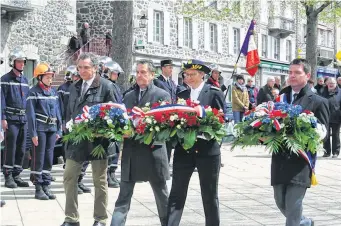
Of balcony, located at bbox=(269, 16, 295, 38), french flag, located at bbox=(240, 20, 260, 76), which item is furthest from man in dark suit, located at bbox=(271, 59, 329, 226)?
balcony, located at bbox=(269, 16, 295, 38)

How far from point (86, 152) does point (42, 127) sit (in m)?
2.77

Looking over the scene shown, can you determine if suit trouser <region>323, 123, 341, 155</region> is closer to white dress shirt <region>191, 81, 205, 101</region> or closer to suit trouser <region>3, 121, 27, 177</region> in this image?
suit trouser <region>3, 121, 27, 177</region>

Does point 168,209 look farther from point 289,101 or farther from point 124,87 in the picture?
point 124,87

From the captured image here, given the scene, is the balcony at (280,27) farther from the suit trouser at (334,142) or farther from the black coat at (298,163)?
the black coat at (298,163)

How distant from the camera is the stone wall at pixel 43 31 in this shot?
2762 cm

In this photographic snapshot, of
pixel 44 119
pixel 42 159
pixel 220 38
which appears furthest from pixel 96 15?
pixel 42 159

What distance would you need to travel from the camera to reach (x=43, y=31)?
1160 inches

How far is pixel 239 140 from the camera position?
6.95m

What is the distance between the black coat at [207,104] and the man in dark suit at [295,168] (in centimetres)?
65

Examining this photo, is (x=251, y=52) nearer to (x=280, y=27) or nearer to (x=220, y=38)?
(x=220, y=38)

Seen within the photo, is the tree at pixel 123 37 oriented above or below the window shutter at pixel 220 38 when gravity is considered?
below

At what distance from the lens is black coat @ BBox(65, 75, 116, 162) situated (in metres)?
8.13

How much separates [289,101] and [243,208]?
287 cm

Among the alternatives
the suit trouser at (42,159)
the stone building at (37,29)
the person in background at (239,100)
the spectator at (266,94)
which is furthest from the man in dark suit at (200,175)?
the stone building at (37,29)
